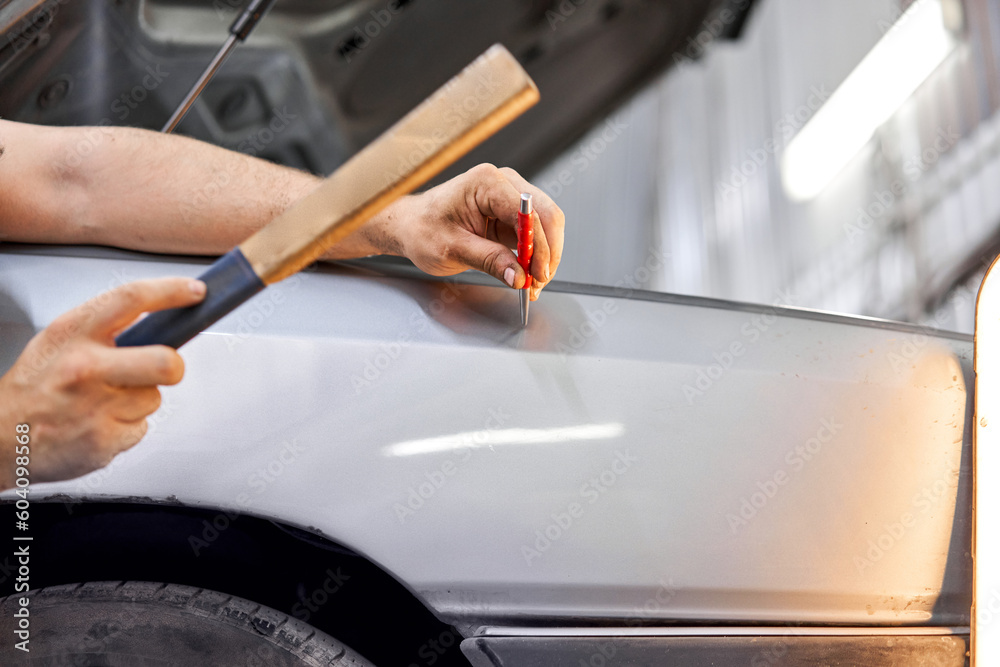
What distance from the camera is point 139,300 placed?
580mm

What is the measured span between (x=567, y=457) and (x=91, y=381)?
1.64 feet

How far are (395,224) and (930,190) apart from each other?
181cm

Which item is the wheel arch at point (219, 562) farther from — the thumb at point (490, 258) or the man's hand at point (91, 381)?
the thumb at point (490, 258)

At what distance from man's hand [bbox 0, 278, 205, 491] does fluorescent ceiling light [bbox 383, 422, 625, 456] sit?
0.28 metres

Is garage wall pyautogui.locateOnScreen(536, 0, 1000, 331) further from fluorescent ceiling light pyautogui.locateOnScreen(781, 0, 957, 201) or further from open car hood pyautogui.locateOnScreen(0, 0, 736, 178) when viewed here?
open car hood pyautogui.locateOnScreen(0, 0, 736, 178)

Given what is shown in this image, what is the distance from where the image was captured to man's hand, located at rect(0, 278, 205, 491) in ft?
1.89

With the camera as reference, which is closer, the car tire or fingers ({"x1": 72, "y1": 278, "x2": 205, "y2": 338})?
fingers ({"x1": 72, "y1": 278, "x2": 205, "y2": 338})

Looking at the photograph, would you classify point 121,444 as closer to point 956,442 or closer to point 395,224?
point 395,224

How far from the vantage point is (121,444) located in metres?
0.65

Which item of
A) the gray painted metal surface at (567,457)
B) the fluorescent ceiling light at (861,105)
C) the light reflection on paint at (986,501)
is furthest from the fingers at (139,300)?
the fluorescent ceiling light at (861,105)

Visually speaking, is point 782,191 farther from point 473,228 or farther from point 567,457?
point 567,457

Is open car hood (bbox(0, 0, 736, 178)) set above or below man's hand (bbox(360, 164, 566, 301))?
above

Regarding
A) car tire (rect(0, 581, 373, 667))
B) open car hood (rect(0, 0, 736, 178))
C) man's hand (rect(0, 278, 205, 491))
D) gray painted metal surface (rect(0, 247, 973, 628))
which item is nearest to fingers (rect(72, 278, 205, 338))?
man's hand (rect(0, 278, 205, 491))

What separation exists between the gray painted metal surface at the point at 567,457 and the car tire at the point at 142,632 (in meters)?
0.14
